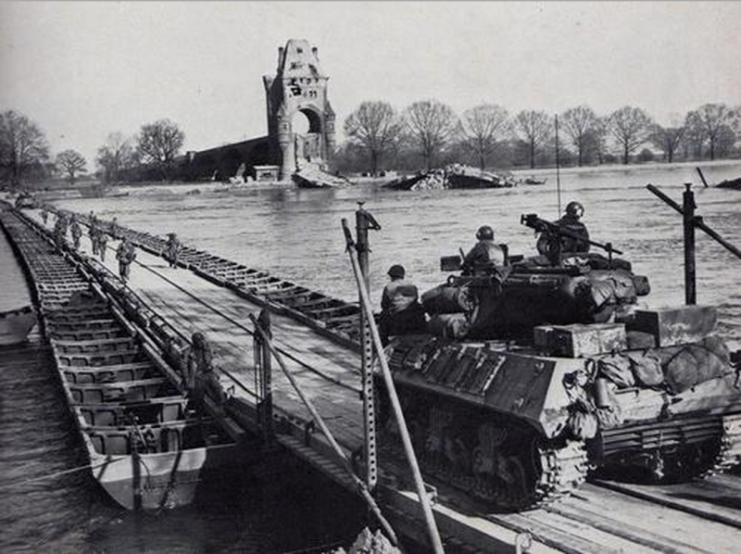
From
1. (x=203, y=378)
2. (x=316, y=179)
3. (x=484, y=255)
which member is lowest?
(x=203, y=378)

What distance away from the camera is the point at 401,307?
1195 cm

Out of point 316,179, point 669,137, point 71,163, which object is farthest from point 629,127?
point 71,163

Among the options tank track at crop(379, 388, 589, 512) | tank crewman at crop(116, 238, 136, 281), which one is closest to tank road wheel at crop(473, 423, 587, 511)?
tank track at crop(379, 388, 589, 512)

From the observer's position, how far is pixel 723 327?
24.3 meters

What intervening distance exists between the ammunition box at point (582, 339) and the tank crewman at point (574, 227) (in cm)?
224

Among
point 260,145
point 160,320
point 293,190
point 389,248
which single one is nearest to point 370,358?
point 160,320

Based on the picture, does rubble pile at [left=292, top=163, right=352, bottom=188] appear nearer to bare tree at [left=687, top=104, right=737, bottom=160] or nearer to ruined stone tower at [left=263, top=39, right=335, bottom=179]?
ruined stone tower at [left=263, top=39, right=335, bottom=179]

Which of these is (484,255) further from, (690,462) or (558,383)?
(690,462)

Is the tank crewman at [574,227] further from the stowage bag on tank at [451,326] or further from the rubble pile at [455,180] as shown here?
the rubble pile at [455,180]

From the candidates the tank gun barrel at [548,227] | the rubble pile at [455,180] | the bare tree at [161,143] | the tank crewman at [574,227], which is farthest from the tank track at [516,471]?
the bare tree at [161,143]

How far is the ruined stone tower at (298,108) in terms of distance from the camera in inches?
4355

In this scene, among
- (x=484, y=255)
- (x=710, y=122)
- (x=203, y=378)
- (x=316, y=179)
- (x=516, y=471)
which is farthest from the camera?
(x=316, y=179)

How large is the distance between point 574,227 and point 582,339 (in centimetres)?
310

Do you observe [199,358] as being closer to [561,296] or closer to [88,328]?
[561,296]
